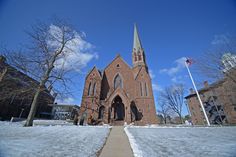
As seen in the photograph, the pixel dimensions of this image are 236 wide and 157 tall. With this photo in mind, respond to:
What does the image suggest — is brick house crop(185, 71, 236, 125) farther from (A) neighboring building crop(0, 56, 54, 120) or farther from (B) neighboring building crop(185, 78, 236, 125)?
(A) neighboring building crop(0, 56, 54, 120)

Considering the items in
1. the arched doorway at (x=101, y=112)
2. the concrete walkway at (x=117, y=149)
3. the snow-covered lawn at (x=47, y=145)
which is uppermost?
the arched doorway at (x=101, y=112)

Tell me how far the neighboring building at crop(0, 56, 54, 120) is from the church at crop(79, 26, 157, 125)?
28.6 ft

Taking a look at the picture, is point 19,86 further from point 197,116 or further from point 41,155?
point 197,116

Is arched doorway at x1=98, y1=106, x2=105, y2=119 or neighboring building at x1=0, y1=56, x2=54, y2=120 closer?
neighboring building at x1=0, y1=56, x2=54, y2=120

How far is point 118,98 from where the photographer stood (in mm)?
25484

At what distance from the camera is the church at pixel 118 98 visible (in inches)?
909

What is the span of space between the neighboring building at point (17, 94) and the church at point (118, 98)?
871cm

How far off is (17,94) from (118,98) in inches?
684

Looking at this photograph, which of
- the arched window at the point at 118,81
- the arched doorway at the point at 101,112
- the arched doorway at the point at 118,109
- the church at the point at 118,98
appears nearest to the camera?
the church at the point at 118,98

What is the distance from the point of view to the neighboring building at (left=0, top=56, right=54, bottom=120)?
35.9ft

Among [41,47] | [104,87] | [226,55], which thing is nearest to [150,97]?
[104,87]

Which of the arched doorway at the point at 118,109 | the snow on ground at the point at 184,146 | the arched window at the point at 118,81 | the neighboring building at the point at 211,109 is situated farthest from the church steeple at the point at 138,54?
the snow on ground at the point at 184,146

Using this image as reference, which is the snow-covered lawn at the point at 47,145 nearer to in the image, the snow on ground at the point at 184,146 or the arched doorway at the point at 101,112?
the snow on ground at the point at 184,146

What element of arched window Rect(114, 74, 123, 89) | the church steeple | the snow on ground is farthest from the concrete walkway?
the church steeple
